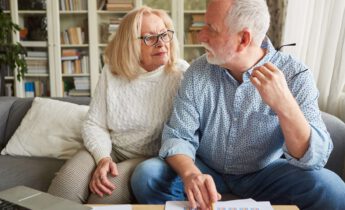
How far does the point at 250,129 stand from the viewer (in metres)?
1.28

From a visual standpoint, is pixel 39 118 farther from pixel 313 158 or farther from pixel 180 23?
pixel 180 23

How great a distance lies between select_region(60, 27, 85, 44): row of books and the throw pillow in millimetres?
1878

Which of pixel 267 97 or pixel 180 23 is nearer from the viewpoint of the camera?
pixel 267 97

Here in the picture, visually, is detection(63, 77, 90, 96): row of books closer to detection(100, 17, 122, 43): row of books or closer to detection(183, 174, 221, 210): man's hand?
detection(100, 17, 122, 43): row of books

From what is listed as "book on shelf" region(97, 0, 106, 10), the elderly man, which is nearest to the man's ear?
the elderly man

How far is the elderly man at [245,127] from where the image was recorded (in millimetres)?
1093

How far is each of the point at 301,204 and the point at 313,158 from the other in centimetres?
17

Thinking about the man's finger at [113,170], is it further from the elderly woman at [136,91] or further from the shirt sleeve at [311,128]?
the shirt sleeve at [311,128]

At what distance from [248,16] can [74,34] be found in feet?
9.14

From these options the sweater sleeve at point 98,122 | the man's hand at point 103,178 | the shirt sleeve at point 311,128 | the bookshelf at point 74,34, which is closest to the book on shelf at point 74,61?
the bookshelf at point 74,34

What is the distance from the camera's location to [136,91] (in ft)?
4.96

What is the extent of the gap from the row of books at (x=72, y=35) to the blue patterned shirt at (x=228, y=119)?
8.41 feet

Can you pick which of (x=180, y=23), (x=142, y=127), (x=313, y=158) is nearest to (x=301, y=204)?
(x=313, y=158)

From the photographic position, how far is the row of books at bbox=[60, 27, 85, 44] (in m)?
3.66
